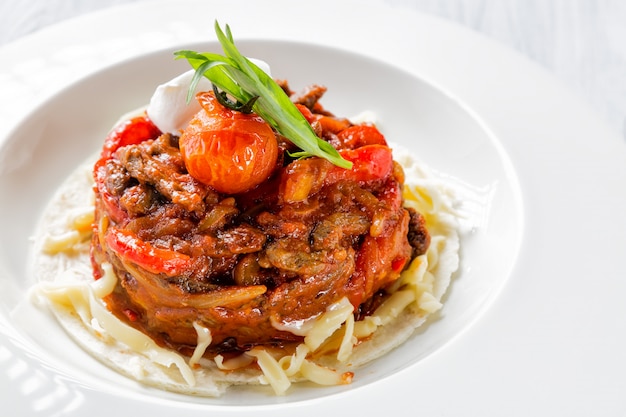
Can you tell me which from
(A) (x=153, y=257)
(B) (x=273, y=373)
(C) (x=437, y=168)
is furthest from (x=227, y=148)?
(C) (x=437, y=168)

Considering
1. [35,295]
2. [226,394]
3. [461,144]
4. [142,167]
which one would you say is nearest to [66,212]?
[35,295]

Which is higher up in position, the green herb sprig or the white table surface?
the white table surface

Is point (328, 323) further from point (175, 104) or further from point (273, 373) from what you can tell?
point (175, 104)

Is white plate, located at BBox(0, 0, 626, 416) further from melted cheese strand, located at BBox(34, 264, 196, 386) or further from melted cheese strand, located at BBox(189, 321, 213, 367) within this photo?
melted cheese strand, located at BBox(189, 321, 213, 367)

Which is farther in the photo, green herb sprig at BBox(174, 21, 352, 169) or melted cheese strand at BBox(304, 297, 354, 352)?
melted cheese strand at BBox(304, 297, 354, 352)

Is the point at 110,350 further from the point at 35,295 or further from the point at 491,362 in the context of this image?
the point at 491,362

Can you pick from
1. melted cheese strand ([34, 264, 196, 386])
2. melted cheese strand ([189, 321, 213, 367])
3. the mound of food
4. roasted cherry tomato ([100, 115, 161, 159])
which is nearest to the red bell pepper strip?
the mound of food
